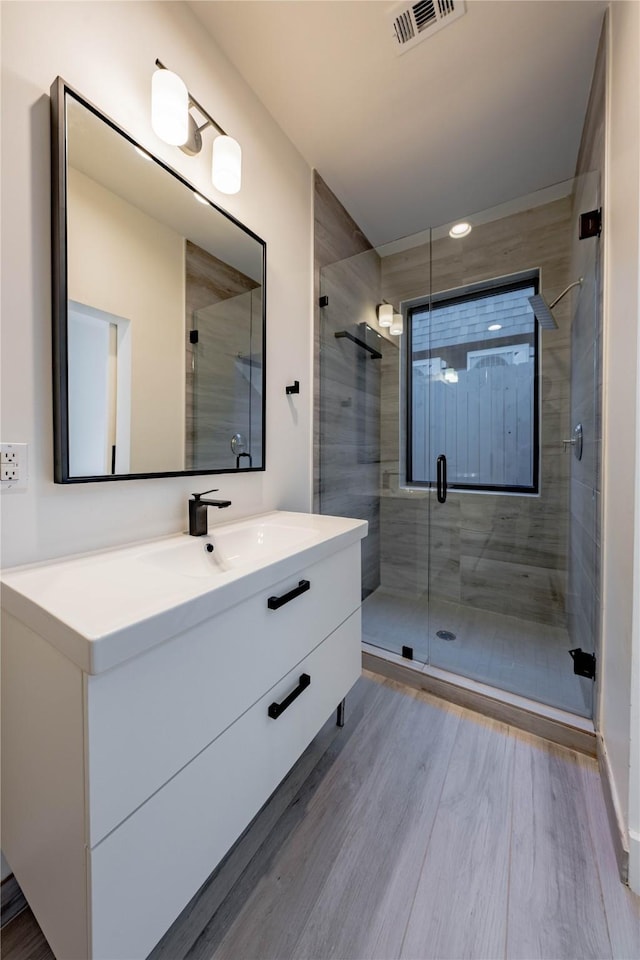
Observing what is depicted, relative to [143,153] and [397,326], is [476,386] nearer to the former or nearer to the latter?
[397,326]

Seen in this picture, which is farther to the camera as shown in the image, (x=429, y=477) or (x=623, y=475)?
(x=429, y=477)

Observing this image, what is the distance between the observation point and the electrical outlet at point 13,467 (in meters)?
0.85

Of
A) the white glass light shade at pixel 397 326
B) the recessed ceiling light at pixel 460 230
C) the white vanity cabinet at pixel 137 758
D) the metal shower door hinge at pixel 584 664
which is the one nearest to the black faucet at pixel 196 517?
the white vanity cabinet at pixel 137 758

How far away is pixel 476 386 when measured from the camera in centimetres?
239

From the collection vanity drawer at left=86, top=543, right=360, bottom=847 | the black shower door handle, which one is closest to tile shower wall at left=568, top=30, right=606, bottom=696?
the black shower door handle

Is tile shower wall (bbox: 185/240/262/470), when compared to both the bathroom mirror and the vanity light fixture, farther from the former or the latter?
the vanity light fixture

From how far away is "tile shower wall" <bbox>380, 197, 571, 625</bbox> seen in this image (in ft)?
7.06

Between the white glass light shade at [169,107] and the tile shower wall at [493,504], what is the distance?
165cm

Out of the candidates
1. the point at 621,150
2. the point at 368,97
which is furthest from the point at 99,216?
the point at 621,150

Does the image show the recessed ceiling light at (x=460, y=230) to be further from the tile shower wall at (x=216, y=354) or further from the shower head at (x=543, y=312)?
the tile shower wall at (x=216, y=354)

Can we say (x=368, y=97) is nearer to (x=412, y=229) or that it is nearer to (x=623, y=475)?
(x=412, y=229)

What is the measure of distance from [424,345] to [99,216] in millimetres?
1952

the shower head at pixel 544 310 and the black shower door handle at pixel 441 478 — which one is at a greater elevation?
the shower head at pixel 544 310

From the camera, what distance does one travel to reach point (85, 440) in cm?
100
